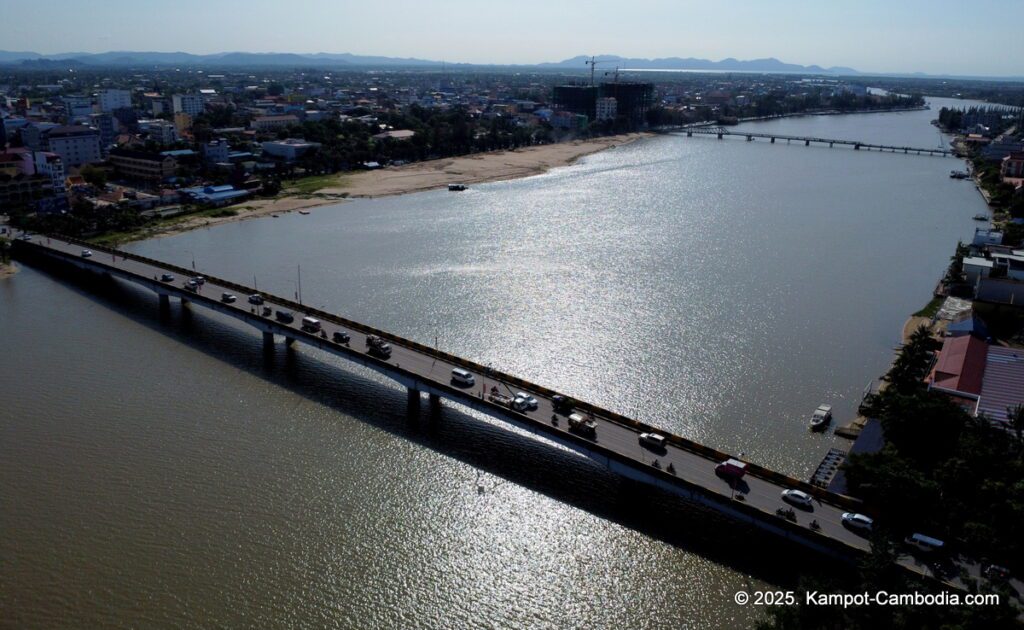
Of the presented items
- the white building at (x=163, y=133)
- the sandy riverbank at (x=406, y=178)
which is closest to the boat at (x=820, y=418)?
the sandy riverbank at (x=406, y=178)

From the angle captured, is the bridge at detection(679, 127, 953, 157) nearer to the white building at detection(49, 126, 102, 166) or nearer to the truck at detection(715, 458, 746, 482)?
the white building at detection(49, 126, 102, 166)

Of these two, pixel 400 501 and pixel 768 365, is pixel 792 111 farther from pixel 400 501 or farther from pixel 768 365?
pixel 400 501

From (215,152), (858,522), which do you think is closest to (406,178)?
(215,152)

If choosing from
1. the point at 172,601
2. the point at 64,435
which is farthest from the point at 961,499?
the point at 64,435

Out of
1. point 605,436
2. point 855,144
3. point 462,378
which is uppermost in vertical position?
point 855,144

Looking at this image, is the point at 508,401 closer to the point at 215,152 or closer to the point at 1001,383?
the point at 1001,383

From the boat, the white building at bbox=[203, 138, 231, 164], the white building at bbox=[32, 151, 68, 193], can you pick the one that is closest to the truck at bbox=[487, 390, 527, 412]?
the boat

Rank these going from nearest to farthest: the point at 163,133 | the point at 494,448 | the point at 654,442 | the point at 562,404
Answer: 1. the point at 654,442
2. the point at 562,404
3. the point at 494,448
4. the point at 163,133
